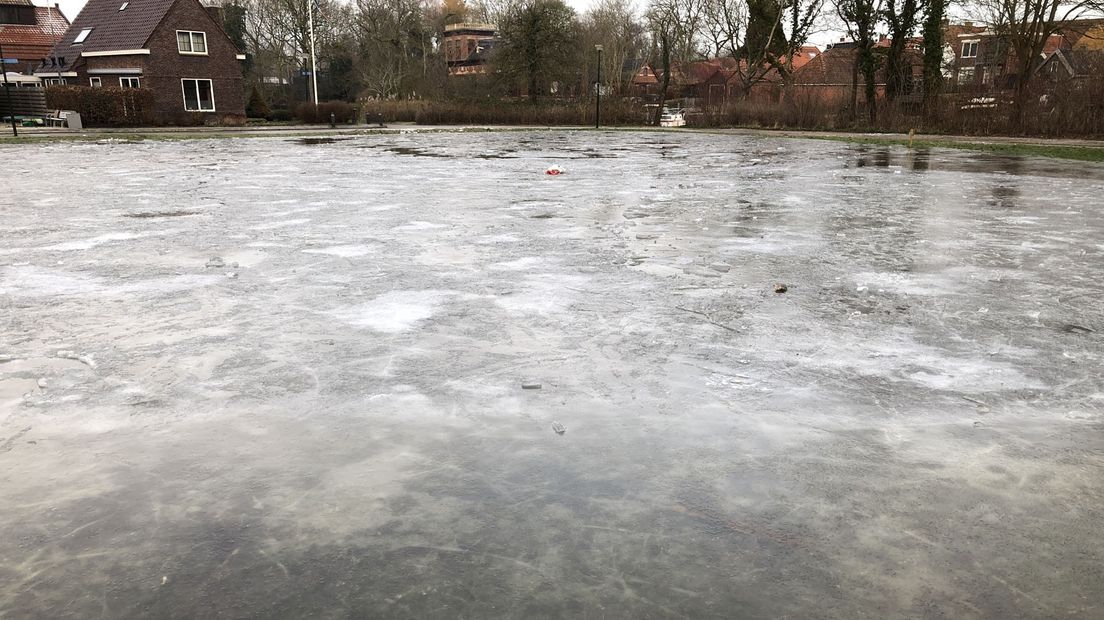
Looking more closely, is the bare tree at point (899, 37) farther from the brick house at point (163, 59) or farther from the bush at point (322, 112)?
the brick house at point (163, 59)

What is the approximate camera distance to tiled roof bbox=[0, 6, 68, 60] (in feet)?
154

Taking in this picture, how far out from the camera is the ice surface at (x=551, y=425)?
2561 millimetres

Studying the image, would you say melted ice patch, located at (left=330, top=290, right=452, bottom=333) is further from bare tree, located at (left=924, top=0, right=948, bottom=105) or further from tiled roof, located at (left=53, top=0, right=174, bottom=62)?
tiled roof, located at (left=53, top=0, right=174, bottom=62)

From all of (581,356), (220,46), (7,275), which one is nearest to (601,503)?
(581,356)

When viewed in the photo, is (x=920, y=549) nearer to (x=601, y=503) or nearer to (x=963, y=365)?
(x=601, y=503)

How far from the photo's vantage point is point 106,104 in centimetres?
3344

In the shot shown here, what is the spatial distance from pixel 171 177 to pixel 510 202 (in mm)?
7491

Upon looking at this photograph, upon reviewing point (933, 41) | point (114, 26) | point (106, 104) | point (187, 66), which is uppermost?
point (114, 26)

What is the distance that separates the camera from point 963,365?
14.9 ft

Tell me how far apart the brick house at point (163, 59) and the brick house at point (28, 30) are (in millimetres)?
7288

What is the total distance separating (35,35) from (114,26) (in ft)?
43.9

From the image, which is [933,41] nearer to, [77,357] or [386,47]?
[386,47]

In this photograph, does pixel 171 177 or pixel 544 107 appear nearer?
pixel 171 177

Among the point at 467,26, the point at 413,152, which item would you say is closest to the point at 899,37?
the point at 413,152
